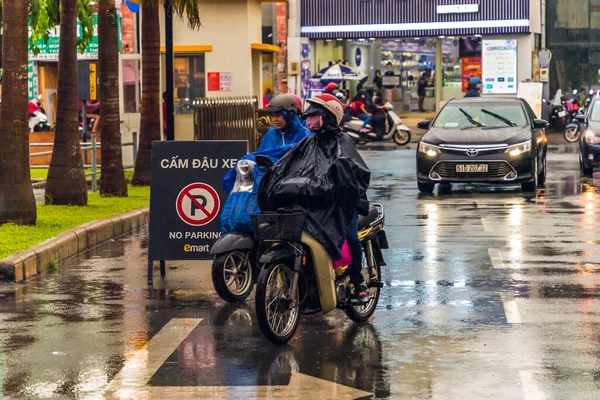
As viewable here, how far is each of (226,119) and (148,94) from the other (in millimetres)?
1382

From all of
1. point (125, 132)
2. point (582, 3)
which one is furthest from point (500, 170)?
point (582, 3)

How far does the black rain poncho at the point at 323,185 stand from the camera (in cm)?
877

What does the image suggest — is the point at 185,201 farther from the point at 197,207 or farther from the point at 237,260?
the point at 237,260

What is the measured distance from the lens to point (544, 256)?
1305 centimetres

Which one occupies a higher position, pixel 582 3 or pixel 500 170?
pixel 582 3

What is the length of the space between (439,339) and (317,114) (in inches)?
69.9

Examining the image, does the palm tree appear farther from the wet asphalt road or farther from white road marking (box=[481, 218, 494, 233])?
the wet asphalt road

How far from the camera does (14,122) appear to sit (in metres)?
14.7

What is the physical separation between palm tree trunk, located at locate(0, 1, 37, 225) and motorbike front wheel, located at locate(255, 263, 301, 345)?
6.79 meters

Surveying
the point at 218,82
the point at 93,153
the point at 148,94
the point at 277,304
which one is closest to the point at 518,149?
the point at 148,94

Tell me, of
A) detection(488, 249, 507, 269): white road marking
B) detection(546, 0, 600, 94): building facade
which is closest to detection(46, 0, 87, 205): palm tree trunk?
detection(488, 249, 507, 269): white road marking

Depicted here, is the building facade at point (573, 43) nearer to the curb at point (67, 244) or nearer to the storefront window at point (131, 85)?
the storefront window at point (131, 85)

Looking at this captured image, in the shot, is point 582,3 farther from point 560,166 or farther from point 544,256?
point 544,256

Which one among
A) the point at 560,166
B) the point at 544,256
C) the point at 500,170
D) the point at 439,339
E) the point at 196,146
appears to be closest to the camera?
the point at 439,339
